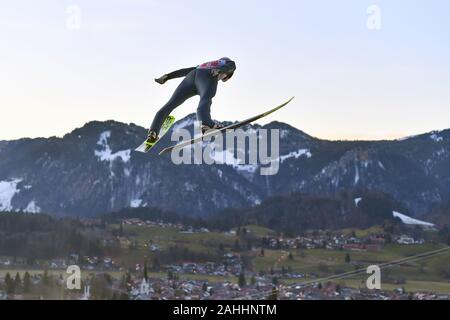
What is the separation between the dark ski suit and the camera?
29672 mm

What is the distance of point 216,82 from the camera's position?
30.1 metres

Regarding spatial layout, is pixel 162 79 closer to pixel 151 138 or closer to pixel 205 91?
pixel 205 91

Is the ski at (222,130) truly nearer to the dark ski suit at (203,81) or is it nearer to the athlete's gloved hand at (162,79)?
the dark ski suit at (203,81)

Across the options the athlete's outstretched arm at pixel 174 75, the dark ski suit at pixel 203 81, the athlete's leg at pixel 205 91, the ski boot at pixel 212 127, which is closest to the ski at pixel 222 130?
the ski boot at pixel 212 127

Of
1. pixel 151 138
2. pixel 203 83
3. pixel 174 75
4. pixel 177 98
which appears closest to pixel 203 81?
pixel 203 83

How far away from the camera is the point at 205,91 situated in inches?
1175

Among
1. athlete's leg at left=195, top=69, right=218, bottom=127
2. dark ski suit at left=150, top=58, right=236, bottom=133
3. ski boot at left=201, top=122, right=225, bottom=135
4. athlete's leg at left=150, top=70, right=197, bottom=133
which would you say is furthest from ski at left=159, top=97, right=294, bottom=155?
athlete's leg at left=150, top=70, right=197, bottom=133

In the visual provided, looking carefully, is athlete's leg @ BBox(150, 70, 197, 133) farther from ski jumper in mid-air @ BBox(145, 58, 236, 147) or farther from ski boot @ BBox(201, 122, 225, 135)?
ski boot @ BBox(201, 122, 225, 135)

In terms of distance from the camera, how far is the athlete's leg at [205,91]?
29844 millimetres
